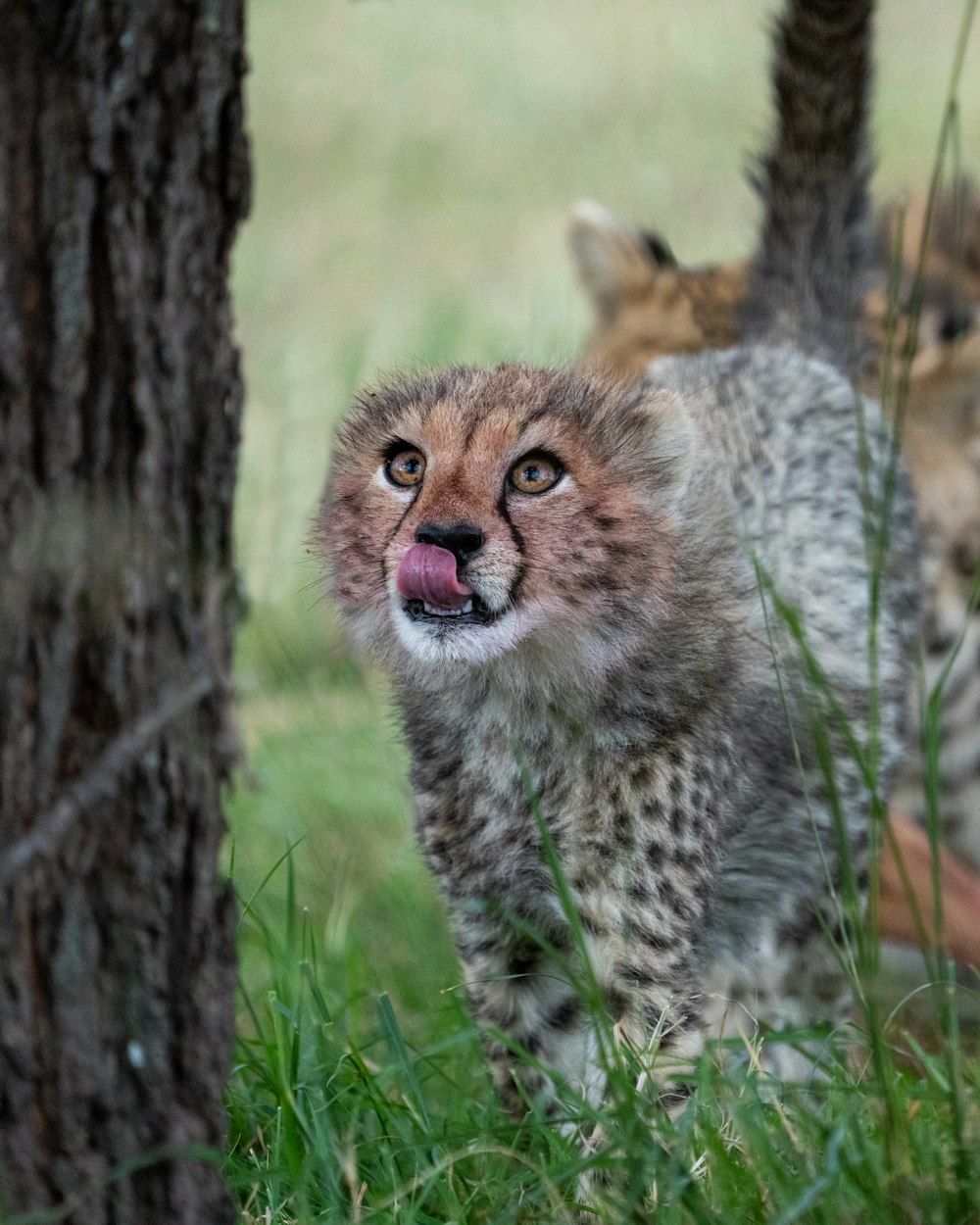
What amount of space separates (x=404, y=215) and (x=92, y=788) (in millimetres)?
7899

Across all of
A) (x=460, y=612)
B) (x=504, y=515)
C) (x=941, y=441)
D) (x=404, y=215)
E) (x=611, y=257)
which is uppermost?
(x=404, y=215)

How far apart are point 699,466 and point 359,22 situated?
28.9 feet

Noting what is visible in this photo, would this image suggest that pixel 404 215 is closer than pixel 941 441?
No

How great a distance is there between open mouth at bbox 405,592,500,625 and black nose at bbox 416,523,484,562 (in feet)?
0.23

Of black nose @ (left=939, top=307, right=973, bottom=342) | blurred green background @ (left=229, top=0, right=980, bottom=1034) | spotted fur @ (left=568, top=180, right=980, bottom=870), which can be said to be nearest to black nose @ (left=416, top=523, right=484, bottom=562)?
blurred green background @ (left=229, top=0, right=980, bottom=1034)

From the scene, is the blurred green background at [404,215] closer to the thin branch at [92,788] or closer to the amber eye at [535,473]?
the amber eye at [535,473]

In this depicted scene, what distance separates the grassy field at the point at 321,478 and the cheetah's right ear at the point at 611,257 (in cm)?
23

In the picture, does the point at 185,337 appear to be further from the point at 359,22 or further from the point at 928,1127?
the point at 359,22

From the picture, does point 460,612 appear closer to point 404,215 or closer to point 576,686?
point 576,686

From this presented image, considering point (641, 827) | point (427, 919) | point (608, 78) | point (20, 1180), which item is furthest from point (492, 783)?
point (608, 78)

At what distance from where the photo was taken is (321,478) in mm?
5305

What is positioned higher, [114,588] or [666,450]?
[666,450]

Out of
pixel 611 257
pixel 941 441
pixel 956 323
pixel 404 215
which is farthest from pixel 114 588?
pixel 404 215

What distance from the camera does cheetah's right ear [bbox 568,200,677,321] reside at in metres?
5.27
